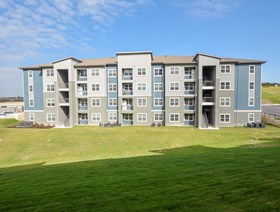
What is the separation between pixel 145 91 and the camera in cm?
3725

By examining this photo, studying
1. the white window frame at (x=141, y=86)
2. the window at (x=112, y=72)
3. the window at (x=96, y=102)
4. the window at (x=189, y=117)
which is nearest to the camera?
the window at (x=189, y=117)

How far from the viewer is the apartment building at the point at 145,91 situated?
35.7 meters

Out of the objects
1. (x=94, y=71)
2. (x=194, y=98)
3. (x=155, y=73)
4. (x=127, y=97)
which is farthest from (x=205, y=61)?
(x=94, y=71)

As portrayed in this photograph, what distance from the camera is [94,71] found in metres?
38.7

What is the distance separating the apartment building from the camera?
3572 cm

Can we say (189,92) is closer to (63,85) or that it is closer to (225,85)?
(225,85)

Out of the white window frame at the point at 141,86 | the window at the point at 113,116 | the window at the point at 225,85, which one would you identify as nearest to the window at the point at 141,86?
the white window frame at the point at 141,86

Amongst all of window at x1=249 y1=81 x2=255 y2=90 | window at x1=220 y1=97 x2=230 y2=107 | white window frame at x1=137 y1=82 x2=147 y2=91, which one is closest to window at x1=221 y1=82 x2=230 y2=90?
window at x1=220 y1=97 x2=230 y2=107

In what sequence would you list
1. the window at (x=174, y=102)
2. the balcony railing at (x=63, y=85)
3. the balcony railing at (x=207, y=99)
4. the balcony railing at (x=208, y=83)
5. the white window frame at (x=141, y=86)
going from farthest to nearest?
the balcony railing at (x=63, y=85), the white window frame at (x=141, y=86), the window at (x=174, y=102), the balcony railing at (x=207, y=99), the balcony railing at (x=208, y=83)

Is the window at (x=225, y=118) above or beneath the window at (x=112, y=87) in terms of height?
beneath

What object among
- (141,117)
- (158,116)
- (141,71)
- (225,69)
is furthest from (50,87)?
(225,69)

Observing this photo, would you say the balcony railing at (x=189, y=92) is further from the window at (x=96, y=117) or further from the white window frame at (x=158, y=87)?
the window at (x=96, y=117)

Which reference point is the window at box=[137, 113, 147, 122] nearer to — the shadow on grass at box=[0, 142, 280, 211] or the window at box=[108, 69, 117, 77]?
the window at box=[108, 69, 117, 77]

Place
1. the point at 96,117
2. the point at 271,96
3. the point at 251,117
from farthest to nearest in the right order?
the point at 271,96
the point at 96,117
the point at 251,117
